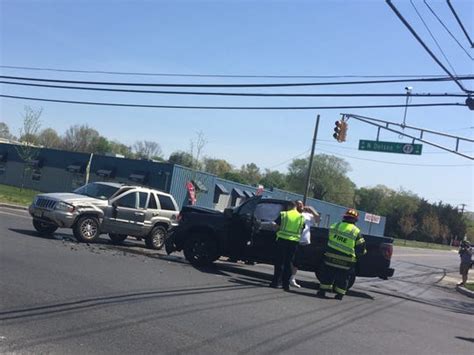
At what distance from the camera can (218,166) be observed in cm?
12838

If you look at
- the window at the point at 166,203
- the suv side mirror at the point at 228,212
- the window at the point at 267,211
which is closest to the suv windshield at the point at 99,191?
the window at the point at 166,203

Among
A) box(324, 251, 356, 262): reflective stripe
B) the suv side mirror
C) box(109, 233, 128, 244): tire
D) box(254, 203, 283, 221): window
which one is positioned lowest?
box(109, 233, 128, 244): tire

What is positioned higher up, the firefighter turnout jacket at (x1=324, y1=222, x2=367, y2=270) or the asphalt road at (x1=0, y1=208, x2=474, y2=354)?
the firefighter turnout jacket at (x1=324, y1=222, x2=367, y2=270)

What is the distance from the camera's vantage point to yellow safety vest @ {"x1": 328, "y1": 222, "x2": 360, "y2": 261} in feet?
→ 36.3

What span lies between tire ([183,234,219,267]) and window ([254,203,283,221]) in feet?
4.10

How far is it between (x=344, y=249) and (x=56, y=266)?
17.7ft

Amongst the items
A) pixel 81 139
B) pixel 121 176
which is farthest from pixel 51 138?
pixel 121 176

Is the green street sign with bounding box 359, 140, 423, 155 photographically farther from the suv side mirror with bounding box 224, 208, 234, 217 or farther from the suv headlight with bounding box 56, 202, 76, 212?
the suv headlight with bounding box 56, 202, 76, 212

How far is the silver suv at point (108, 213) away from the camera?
1522 centimetres

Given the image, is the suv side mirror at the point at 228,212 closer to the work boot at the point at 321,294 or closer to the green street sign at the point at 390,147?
the work boot at the point at 321,294

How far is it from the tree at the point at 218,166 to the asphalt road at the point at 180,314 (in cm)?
10700

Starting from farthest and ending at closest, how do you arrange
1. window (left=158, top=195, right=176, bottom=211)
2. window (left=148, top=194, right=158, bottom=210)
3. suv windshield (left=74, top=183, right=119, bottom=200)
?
window (left=158, top=195, right=176, bottom=211), window (left=148, top=194, right=158, bottom=210), suv windshield (left=74, top=183, right=119, bottom=200)

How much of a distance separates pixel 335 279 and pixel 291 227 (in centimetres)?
136

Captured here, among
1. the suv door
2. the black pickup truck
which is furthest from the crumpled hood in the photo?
the black pickup truck
